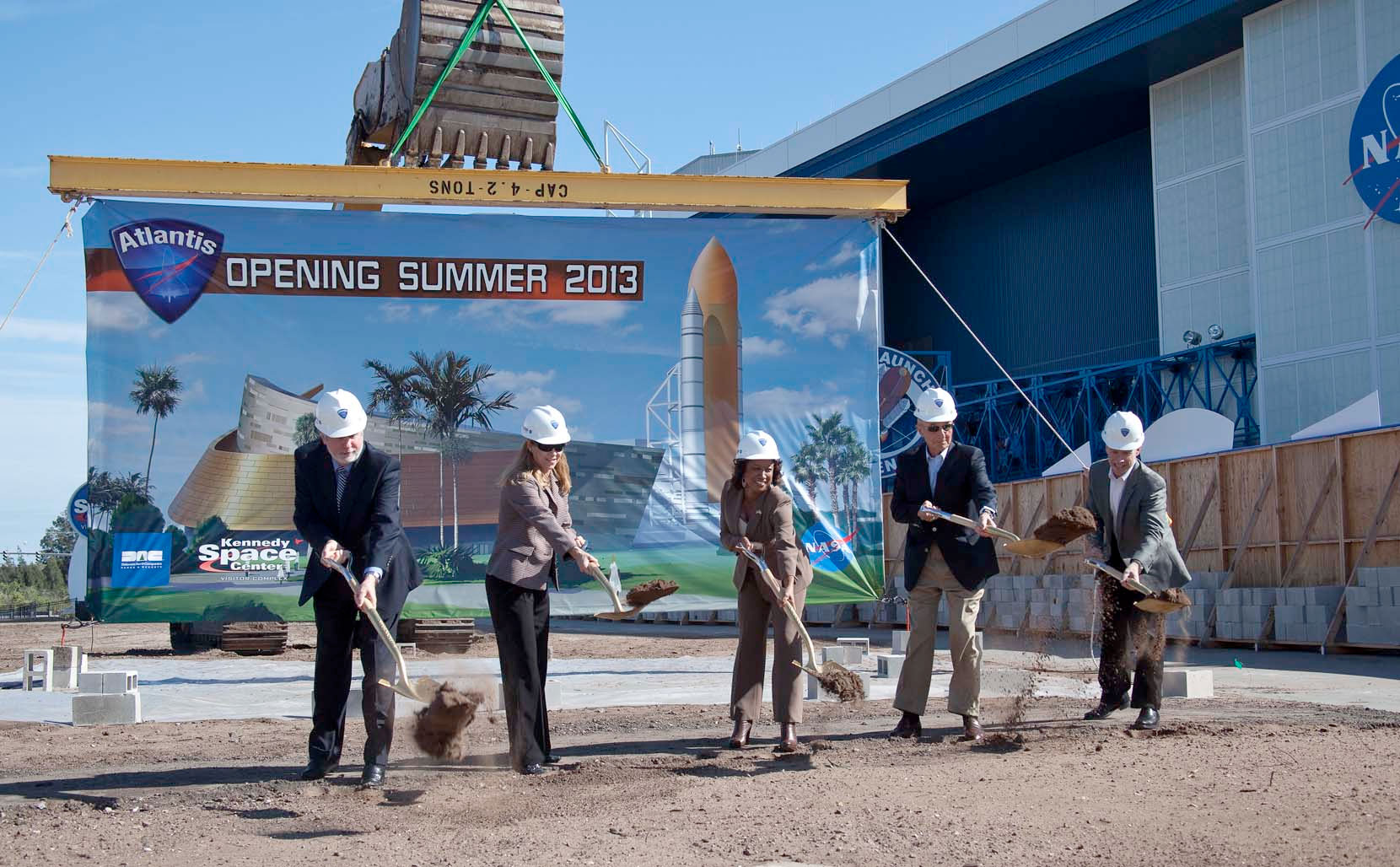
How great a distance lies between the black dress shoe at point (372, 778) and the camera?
6.82 metres

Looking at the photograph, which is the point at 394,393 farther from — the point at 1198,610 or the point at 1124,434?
the point at 1198,610

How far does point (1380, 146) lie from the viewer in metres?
24.8

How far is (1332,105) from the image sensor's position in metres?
26.0

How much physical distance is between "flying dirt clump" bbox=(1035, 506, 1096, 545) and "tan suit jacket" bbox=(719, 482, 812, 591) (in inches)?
60.3

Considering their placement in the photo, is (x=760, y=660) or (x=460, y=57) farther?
(x=460, y=57)

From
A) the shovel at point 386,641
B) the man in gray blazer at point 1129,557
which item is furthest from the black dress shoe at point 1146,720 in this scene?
the shovel at point 386,641

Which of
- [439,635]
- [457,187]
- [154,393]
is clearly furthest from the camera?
[439,635]

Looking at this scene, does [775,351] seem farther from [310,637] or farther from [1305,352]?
[1305,352]

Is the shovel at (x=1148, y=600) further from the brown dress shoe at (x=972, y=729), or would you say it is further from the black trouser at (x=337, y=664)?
the black trouser at (x=337, y=664)

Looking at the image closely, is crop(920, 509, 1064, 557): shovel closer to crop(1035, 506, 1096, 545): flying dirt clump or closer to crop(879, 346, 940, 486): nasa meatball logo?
crop(1035, 506, 1096, 545): flying dirt clump

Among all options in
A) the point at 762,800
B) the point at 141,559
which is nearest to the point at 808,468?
the point at 141,559

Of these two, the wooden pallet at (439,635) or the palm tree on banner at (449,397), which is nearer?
the palm tree on banner at (449,397)

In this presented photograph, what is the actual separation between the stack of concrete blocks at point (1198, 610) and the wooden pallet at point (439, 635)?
9821 mm

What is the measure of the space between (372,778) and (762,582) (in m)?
2.51
